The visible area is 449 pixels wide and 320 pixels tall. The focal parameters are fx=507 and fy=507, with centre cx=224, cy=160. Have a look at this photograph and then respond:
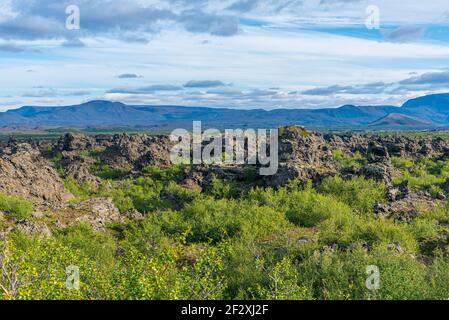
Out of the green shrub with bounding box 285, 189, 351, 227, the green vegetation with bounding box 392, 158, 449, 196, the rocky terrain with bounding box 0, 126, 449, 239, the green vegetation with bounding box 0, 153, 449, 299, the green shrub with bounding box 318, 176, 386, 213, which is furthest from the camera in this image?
the green vegetation with bounding box 392, 158, 449, 196

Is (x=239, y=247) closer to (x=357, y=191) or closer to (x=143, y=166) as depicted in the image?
(x=357, y=191)

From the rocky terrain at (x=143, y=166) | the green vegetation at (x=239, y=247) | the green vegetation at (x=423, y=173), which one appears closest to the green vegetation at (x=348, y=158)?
the rocky terrain at (x=143, y=166)

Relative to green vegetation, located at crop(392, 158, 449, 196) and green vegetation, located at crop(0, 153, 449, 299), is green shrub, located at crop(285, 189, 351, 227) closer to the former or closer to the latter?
green vegetation, located at crop(0, 153, 449, 299)

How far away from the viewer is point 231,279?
13.0 m

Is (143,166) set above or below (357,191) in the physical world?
above

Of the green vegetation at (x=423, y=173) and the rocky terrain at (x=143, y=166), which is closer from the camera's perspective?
the rocky terrain at (x=143, y=166)

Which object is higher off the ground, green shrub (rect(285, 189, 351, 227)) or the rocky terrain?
the rocky terrain

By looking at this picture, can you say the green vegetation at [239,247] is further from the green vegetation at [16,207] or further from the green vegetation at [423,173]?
the green vegetation at [423,173]

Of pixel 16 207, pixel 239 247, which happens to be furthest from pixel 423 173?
pixel 16 207

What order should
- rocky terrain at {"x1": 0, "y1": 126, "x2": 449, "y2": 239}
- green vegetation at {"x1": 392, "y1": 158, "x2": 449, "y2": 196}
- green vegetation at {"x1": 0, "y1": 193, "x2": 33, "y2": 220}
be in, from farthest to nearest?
green vegetation at {"x1": 392, "y1": 158, "x2": 449, "y2": 196} → rocky terrain at {"x1": 0, "y1": 126, "x2": 449, "y2": 239} → green vegetation at {"x1": 0, "y1": 193, "x2": 33, "y2": 220}

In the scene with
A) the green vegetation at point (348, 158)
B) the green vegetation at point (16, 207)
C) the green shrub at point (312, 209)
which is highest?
the green vegetation at point (348, 158)

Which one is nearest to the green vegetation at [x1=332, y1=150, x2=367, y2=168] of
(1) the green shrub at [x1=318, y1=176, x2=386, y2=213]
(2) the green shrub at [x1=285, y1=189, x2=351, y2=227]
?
(1) the green shrub at [x1=318, y1=176, x2=386, y2=213]
